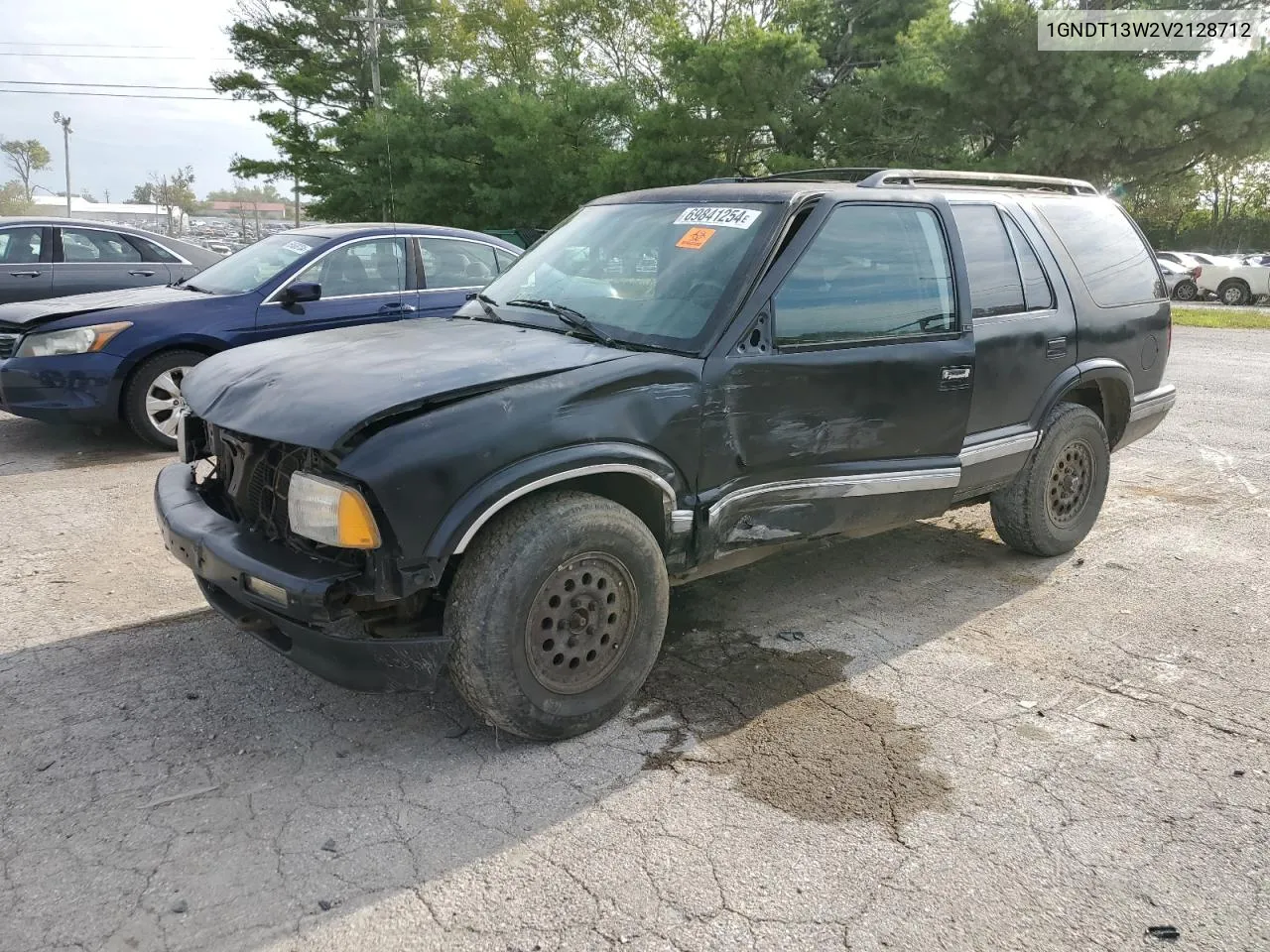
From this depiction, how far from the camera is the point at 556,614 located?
310 centimetres

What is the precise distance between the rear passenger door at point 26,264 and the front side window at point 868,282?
924cm

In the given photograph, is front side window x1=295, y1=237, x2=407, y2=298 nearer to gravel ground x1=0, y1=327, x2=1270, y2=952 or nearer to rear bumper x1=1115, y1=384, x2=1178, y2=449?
gravel ground x1=0, y1=327, x2=1270, y2=952

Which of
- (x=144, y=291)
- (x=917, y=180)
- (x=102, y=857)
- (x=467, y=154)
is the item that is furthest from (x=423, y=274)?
(x=467, y=154)

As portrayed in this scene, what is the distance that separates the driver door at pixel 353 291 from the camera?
7.07 meters

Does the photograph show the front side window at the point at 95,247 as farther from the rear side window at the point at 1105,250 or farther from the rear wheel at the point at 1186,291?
the rear wheel at the point at 1186,291

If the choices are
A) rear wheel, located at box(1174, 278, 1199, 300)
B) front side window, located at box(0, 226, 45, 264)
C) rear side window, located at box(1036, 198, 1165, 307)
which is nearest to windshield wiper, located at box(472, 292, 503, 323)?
rear side window, located at box(1036, 198, 1165, 307)

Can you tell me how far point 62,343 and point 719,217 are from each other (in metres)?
5.01

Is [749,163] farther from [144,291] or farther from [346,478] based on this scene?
[346,478]

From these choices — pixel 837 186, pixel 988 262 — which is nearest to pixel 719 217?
pixel 837 186

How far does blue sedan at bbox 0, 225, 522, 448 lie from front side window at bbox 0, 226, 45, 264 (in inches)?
135

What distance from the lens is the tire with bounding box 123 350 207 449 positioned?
6785mm

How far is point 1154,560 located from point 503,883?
13.4 feet

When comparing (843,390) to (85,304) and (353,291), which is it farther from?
(85,304)

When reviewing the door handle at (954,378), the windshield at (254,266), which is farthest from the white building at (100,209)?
the door handle at (954,378)
